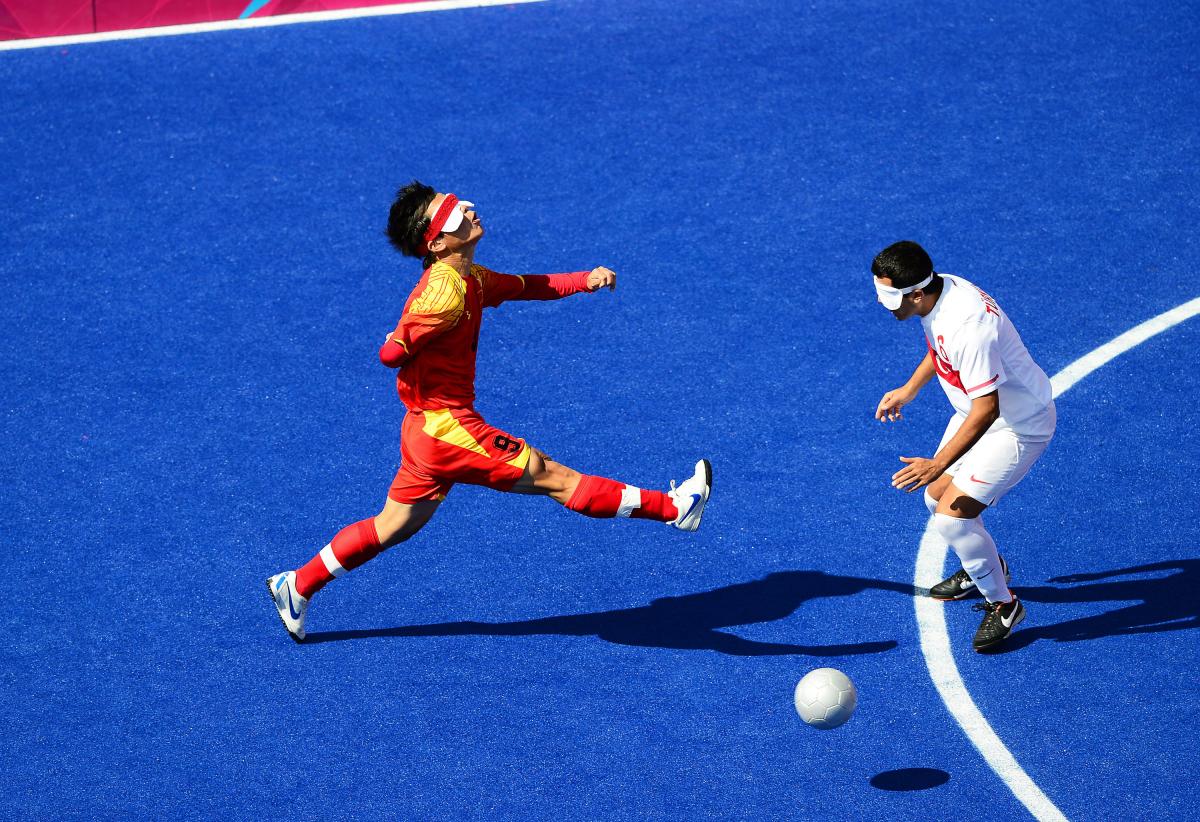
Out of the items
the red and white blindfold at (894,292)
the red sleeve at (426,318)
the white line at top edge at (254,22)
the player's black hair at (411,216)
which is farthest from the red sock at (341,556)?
the white line at top edge at (254,22)

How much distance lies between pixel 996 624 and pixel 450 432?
3.22 meters

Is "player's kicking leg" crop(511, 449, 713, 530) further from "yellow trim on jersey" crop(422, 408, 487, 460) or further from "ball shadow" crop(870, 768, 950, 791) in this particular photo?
"ball shadow" crop(870, 768, 950, 791)

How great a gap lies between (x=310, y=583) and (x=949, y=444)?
11.8 ft

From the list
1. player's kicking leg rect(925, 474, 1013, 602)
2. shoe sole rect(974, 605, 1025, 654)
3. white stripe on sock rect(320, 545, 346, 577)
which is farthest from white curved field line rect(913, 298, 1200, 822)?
white stripe on sock rect(320, 545, 346, 577)

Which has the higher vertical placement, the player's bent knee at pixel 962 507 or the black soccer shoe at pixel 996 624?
the player's bent knee at pixel 962 507

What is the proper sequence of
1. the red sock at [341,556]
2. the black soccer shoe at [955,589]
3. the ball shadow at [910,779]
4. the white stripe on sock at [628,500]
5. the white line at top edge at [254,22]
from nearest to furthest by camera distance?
the ball shadow at [910,779] → the white stripe on sock at [628,500] → the red sock at [341,556] → the black soccer shoe at [955,589] → the white line at top edge at [254,22]

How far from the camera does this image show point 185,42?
44.3 ft

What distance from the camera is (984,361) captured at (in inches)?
283

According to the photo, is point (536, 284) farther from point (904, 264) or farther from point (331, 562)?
point (904, 264)

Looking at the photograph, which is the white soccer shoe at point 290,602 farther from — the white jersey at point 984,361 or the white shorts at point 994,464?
the white jersey at point 984,361

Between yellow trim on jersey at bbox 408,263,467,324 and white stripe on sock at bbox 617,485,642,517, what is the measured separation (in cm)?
135

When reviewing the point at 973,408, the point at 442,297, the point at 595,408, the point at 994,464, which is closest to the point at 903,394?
the point at 994,464

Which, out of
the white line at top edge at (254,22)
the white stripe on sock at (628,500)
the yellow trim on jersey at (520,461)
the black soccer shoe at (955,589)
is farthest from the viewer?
the white line at top edge at (254,22)

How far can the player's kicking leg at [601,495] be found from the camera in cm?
784
